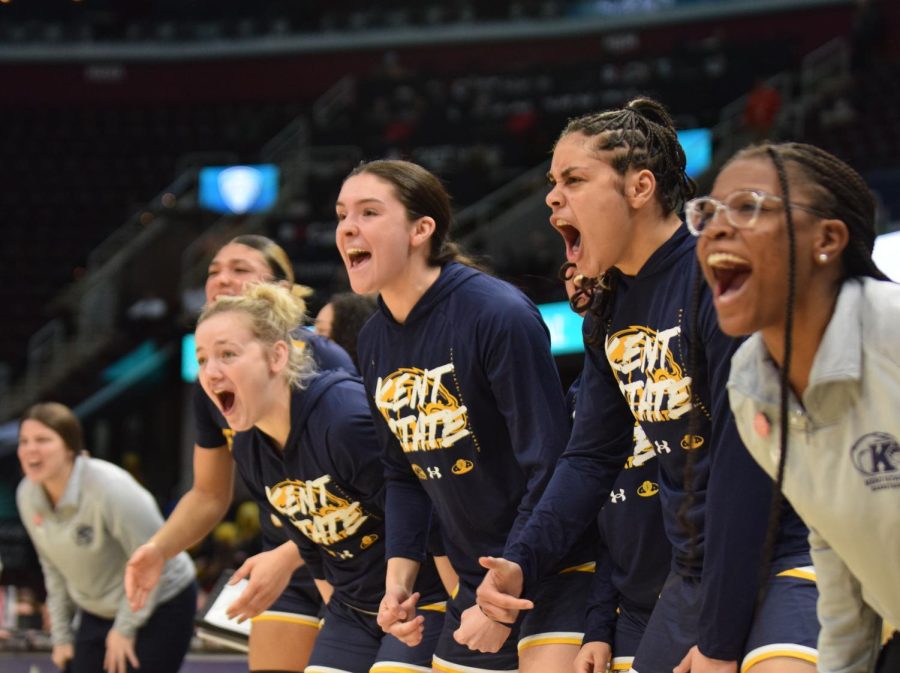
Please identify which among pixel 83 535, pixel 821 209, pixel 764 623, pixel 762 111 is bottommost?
pixel 83 535

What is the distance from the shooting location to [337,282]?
43.2 feet

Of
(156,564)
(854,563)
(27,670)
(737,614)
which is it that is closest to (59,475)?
(156,564)

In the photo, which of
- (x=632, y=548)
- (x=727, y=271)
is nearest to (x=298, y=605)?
(x=632, y=548)

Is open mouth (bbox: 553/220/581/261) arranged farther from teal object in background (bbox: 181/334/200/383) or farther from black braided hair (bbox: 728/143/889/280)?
teal object in background (bbox: 181/334/200/383)

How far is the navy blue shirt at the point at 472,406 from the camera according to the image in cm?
336

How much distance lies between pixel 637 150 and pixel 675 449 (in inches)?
27.7

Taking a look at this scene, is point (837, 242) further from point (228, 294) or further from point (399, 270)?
point (228, 294)

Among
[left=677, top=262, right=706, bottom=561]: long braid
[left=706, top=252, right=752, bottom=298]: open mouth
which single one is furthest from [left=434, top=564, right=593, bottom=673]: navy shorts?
[left=706, top=252, right=752, bottom=298]: open mouth

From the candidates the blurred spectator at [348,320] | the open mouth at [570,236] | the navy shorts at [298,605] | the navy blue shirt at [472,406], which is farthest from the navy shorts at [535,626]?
the blurred spectator at [348,320]

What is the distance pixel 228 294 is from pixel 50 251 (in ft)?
46.7

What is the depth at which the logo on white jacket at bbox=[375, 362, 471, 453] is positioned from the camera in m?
3.49

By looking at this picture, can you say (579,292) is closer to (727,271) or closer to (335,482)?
(727,271)

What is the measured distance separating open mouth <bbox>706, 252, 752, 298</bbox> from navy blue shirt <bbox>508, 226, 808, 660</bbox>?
468 millimetres

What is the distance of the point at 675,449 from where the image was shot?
2.90m
